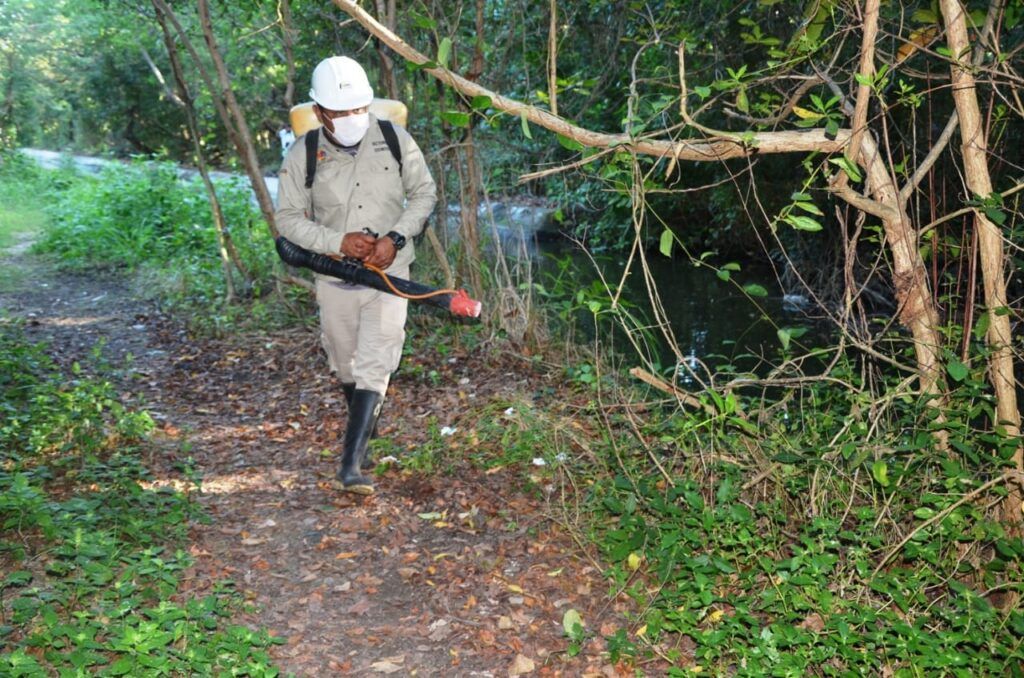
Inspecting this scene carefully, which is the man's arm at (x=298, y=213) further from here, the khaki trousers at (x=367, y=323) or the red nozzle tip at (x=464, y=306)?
the red nozzle tip at (x=464, y=306)

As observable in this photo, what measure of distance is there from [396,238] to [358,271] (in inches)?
11.3

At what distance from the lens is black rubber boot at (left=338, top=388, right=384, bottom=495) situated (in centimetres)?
518

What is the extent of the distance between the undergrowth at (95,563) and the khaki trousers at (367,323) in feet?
4.03

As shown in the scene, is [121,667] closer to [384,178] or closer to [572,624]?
[572,624]

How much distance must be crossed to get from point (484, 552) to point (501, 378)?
9.03ft

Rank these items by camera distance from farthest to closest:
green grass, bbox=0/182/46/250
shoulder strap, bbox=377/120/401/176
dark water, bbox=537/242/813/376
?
green grass, bbox=0/182/46/250 → dark water, bbox=537/242/813/376 → shoulder strap, bbox=377/120/401/176

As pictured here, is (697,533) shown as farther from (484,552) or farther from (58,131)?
(58,131)

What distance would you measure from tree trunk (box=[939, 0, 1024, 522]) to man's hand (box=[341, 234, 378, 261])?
3.01 m

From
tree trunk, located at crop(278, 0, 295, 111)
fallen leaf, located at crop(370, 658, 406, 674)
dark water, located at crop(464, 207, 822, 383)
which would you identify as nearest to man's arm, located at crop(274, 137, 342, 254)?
fallen leaf, located at crop(370, 658, 406, 674)

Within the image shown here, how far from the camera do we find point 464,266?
844 centimetres

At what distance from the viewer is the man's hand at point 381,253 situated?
16.5 feet

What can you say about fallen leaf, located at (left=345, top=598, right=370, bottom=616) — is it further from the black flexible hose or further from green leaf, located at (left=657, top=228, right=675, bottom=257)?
green leaf, located at (left=657, top=228, right=675, bottom=257)

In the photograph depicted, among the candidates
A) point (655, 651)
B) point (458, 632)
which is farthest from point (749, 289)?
point (458, 632)

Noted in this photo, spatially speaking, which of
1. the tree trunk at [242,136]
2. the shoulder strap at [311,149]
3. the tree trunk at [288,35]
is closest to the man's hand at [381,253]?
the shoulder strap at [311,149]
